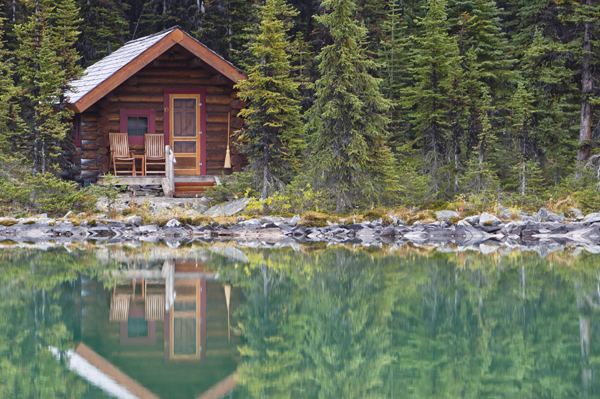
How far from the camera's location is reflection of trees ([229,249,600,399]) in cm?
459

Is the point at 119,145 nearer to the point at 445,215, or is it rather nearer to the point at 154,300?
the point at 445,215

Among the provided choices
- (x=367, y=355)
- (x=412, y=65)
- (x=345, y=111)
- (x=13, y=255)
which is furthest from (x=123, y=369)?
(x=412, y=65)

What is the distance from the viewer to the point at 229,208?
17969 millimetres

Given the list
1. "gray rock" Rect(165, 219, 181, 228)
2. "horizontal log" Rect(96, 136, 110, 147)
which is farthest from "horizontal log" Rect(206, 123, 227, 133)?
"gray rock" Rect(165, 219, 181, 228)

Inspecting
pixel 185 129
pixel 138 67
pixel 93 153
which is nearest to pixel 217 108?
pixel 185 129

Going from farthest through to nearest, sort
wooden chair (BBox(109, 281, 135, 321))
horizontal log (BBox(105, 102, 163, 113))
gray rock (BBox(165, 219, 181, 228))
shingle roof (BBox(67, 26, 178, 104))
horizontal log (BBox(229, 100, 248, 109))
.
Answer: horizontal log (BBox(105, 102, 163, 113)), horizontal log (BBox(229, 100, 248, 109)), shingle roof (BBox(67, 26, 178, 104)), gray rock (BBox(165, 219, 181, 228)), wooden chair (BBox(109, 281, 135, 321))

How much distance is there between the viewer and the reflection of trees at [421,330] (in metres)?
4.59

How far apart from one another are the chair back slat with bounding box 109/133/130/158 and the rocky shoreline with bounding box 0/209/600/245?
4.83 meters

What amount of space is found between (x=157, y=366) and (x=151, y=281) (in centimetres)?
425

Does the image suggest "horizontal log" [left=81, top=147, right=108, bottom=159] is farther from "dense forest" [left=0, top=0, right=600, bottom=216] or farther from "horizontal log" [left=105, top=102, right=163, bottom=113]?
"horizontal log" [left=105, top=102, right=163, bottom=113]

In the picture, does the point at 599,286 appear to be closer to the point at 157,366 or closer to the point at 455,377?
the point at 455,377

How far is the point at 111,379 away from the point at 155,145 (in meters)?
17.3

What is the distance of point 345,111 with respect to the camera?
17172 mm

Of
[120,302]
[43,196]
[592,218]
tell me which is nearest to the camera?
[120,302]
